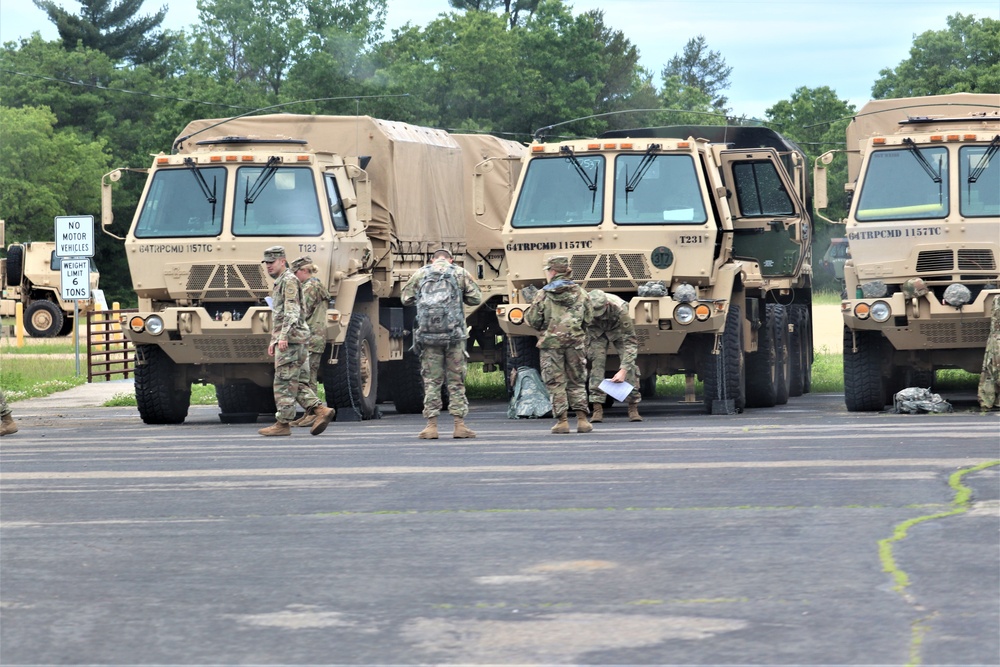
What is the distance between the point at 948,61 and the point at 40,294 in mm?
54980

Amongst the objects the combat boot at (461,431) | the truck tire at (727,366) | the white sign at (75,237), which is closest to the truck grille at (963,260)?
the truck tire at (727,366)

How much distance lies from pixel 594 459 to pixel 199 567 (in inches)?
195

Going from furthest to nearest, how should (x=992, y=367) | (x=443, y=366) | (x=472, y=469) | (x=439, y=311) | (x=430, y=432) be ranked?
(x=992, y=367)
(x=443, y=366)
(x=439, y=311)
(x=430, y=432)
(x=472, y=469)

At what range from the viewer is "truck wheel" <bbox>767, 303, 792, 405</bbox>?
21.2m

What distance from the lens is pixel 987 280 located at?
17.3 metres

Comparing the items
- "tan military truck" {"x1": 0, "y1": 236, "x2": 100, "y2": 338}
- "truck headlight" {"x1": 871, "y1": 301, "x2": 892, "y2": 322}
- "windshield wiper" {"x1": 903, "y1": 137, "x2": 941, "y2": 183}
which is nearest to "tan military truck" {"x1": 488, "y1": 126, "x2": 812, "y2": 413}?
"truck headlight" {"x1": 871, "y1": 301, "x2": 892, "y2": 322}

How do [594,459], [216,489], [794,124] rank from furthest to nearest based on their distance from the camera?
[794,124], [594,459], [216,489]

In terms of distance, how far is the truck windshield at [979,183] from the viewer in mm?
17609

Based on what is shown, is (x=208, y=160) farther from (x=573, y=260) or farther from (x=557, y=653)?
(x=557, y=653)

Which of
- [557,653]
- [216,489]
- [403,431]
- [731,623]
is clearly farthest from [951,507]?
[403,431]

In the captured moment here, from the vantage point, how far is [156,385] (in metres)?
18.2

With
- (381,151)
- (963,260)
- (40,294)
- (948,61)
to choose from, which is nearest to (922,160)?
(963,260)

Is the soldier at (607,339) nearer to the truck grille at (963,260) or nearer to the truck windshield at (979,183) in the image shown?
the truck grille at (963,260)

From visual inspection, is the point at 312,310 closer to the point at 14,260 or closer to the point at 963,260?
the point at 963,260
